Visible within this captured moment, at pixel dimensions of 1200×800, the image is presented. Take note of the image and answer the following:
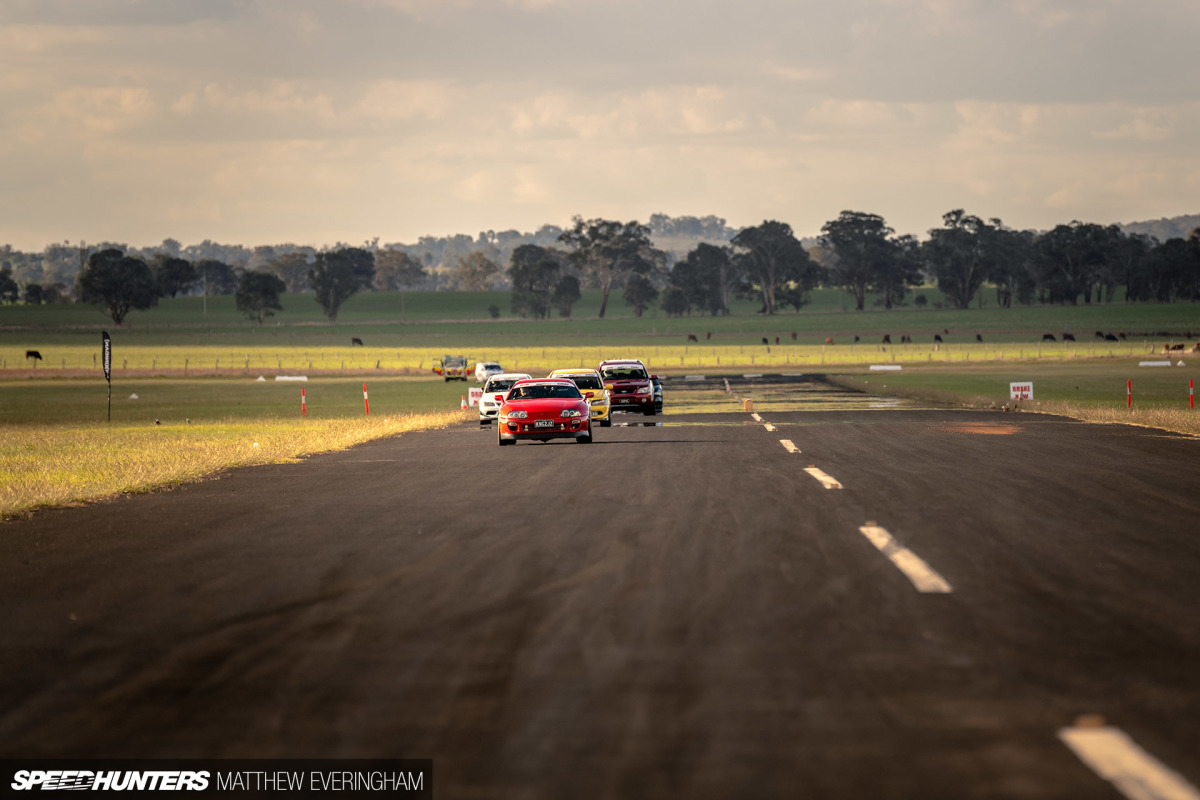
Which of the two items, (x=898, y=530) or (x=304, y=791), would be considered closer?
(x=304, y=791)

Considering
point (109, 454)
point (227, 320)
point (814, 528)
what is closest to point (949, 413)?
point (109, 454)

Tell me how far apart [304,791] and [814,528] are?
27.4 feet

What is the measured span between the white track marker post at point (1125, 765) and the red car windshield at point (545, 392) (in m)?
21.9

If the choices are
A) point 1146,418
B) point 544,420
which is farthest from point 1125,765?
point 1146,418

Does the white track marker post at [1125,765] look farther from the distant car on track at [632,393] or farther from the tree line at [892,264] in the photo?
the tree line at [892,264]

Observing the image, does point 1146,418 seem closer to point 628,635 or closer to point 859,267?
point 628,635

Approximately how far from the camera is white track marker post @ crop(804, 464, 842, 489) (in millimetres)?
17188

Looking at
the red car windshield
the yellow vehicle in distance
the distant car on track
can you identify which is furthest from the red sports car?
the distant car on track

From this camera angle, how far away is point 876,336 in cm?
13762

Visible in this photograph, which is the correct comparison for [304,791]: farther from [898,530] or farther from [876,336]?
[876,336]

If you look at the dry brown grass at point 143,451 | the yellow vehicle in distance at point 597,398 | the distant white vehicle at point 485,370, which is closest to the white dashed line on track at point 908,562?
the dry brown grass at point 143,451

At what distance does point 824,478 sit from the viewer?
1819cm

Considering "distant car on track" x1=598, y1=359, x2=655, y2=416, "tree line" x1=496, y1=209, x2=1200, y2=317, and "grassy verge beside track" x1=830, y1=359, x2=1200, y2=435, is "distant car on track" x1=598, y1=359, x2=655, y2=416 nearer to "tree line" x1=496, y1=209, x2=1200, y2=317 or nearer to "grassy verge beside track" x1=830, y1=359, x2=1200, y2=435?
"grassy verge beside track" x1=830, y1=359, x2=1200, y2=435

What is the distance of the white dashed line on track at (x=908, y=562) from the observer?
9875 millimetres
